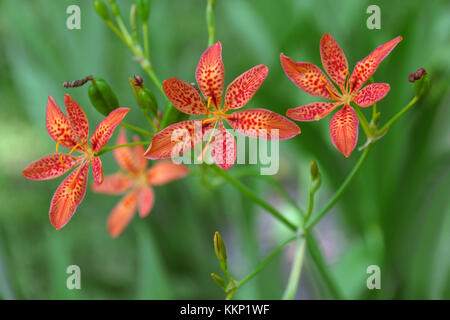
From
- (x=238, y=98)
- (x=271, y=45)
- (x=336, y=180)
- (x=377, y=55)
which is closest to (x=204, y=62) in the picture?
(x=238, y=98)

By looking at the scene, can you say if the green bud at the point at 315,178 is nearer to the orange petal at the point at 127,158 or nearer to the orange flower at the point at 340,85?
the orange flower at the point at 340,85

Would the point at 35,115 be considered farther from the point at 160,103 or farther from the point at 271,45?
the point at 271,45

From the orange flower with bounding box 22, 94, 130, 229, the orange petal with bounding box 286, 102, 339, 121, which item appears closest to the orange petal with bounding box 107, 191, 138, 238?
the orange flower with bounding box 22, 94, 130, 229

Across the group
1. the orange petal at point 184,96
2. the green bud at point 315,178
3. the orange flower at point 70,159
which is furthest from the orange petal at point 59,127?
the green bud at point 315,178

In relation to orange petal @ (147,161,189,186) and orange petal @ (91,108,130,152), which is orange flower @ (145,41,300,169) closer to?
orange petal @ (91,108,130,152)

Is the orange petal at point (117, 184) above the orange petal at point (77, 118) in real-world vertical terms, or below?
below

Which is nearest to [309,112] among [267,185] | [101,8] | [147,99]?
[147,99]

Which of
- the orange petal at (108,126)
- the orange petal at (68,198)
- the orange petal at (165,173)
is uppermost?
the orange petal at (108,126)
